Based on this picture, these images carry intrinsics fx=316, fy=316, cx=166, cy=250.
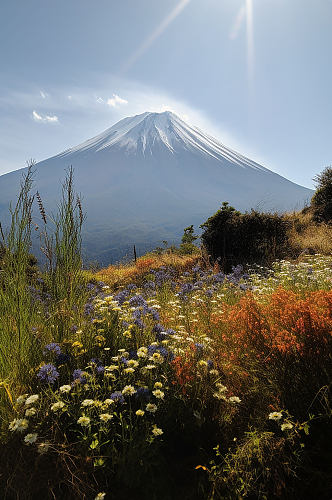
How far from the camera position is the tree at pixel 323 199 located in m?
15.1

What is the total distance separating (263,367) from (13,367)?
2052mm

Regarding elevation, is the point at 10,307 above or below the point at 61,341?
above

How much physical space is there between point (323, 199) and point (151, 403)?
53.3 feet

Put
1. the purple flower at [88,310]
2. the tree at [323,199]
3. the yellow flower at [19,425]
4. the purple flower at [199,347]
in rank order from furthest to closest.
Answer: the tree at [323,199]
the purple flower at [88,310]
the purple flower at [199,347]
the yellow flower at [19,425]

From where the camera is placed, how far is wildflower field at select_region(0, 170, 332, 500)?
Answer: 1.97 m

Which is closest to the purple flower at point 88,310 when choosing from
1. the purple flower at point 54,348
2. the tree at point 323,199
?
the purple flower at point 54,348

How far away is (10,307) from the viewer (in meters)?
2.77

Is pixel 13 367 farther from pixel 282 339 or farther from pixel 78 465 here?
pixel 282 339

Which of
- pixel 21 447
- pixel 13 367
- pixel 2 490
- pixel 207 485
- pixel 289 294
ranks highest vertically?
pixel 289 294

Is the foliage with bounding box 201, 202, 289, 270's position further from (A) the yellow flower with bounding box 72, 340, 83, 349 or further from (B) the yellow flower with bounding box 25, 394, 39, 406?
(B) the yellow flower with bounding box 25, 394, 39, 406

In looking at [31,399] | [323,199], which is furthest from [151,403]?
[323,199]

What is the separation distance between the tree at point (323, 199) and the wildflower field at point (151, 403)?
44.2ft

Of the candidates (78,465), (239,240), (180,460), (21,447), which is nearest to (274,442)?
(180,460)

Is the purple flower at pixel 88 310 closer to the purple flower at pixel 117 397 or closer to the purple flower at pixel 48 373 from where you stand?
the purple flower at pixel 48 373
